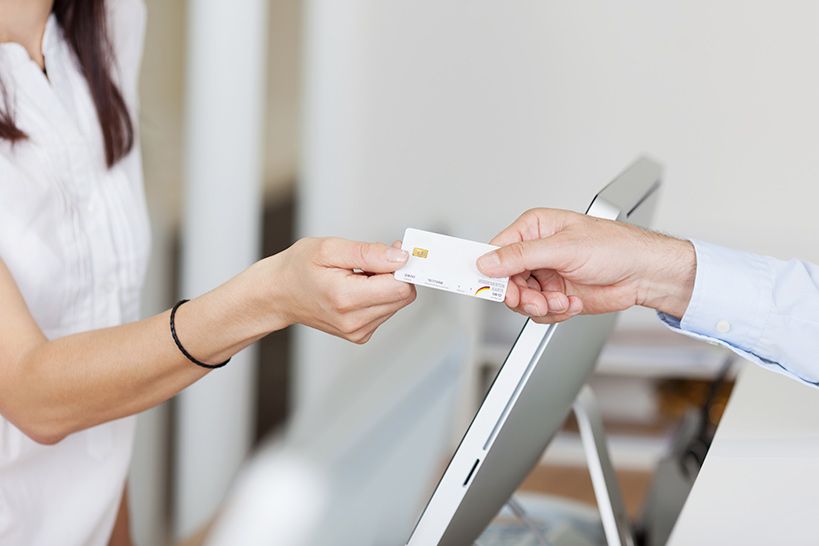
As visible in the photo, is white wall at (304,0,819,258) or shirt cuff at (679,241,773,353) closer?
shirt cuff at (679,241,773,353)

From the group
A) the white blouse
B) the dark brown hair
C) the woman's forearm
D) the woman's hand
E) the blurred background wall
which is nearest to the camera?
the woman's hand

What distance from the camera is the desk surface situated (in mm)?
825

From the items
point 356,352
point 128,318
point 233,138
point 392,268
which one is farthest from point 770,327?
point 356,352

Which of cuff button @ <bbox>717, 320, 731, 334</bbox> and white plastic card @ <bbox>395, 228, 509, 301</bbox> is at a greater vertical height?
white plastic card @ <bbox>395, 228, 509, 301</bbox>

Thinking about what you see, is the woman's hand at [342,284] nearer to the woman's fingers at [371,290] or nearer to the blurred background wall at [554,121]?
the woman's fingers at [371,290]

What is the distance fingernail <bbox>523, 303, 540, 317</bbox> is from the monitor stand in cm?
29

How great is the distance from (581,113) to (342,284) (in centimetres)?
223

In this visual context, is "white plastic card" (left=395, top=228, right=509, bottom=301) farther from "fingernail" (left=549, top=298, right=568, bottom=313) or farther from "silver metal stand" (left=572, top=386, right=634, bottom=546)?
"silver metal stand" (left=572, top=386, right=634, bottom=546)

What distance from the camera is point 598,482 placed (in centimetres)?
115

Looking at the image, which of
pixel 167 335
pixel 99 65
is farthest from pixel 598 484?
pixel 99 65

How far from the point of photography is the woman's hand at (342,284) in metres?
0.93

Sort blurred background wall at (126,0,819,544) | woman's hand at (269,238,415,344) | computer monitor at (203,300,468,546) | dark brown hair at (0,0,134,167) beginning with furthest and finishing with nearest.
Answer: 1. blurred background wall at (126,0,819,544)
2. dark brown hair at (0,0,134,167)
3. woman's hand at (269,238,415,344)
4. computer monitor at (203,300,468,546)

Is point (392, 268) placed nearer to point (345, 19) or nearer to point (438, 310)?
point (438, 310)

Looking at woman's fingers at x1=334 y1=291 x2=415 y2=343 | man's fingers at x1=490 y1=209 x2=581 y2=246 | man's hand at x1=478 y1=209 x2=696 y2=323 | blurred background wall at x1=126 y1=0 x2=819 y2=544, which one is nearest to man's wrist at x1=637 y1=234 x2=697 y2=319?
man's hand at x1=478 y1=209 x2=696 y2=323
